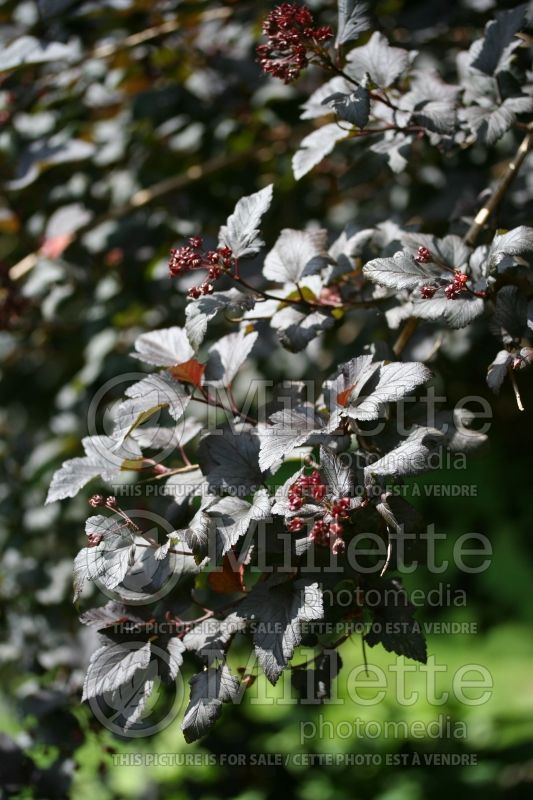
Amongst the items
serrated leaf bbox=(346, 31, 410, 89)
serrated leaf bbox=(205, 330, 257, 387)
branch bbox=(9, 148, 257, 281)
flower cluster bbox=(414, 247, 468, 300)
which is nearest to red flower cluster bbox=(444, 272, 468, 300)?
flower cluster bbox=(414, 247, 468, 300)

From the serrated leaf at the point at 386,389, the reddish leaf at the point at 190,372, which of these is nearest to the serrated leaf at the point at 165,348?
the reddish leaf at the point at 190,372

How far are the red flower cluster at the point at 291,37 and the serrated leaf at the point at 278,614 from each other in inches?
23.1

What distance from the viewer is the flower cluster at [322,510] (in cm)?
83

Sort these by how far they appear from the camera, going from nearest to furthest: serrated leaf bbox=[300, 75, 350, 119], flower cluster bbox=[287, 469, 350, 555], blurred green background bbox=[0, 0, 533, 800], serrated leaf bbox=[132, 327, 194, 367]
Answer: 1. flower cluster bbox=[287, 469, 350, 555]
2. serrated leaf bbox=[132, 327, 194, 367]
3. serrated leaf bbox=[300, 75, 350, 119]
4. blurred green background bbox=[0, 0, 533, 800]

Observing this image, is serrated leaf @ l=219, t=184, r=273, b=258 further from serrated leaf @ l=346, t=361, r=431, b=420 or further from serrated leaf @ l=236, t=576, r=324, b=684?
serrated leaf @ l=236, t=576, r=324, b=684

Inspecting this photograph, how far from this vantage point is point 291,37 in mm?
978

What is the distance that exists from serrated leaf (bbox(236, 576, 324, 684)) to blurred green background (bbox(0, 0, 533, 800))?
2.13 ft

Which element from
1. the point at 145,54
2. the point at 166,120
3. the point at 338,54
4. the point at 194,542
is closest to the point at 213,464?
the point at 194,542

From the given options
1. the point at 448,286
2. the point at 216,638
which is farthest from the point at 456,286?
the point at 216,638

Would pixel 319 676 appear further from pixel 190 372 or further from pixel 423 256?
pixel 423 256

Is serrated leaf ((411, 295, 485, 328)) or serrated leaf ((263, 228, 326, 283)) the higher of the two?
serrated leaf ((263, 228, 326, 283))

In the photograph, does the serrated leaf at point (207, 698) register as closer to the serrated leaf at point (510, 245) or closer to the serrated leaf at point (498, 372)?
the serrated leaf at point (498, 372)

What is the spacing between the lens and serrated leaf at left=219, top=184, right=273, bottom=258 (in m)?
0.98

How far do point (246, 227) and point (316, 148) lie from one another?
21 cm
